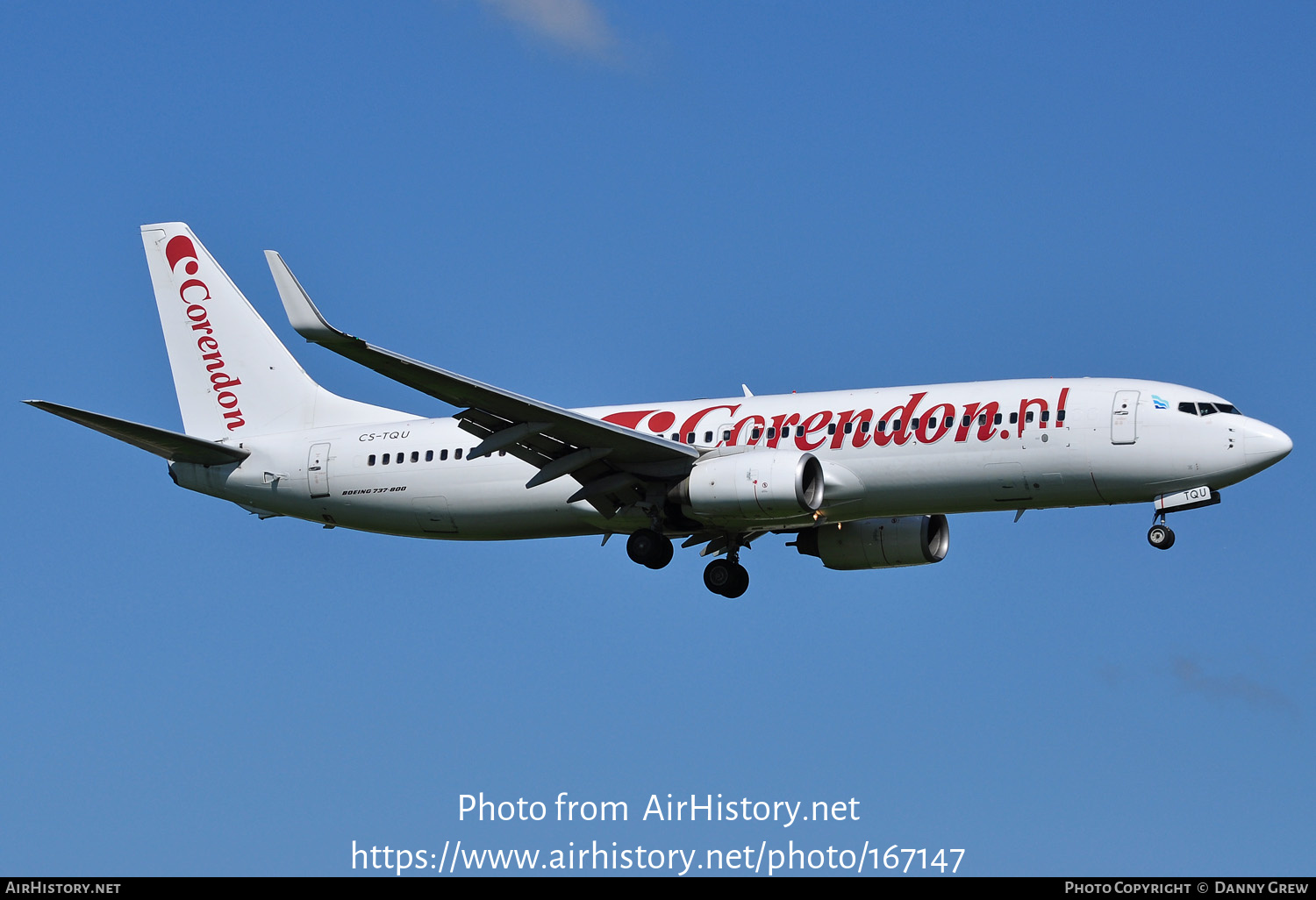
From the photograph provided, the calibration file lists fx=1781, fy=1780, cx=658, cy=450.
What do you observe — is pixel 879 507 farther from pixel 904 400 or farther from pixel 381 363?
pixel 381 363

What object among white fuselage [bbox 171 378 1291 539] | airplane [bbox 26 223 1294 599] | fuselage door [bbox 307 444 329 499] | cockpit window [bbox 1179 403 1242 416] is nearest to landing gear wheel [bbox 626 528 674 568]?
airplane [bbox 26 223 1294 599]

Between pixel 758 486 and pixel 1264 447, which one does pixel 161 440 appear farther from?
pixel 1264 447

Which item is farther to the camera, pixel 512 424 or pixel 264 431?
pixel 264 431

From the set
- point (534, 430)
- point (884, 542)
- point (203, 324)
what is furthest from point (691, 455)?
point (203, 324)

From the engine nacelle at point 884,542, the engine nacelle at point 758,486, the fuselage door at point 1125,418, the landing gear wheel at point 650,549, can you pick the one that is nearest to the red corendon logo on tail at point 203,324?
the landing gear wheel at point 650,549

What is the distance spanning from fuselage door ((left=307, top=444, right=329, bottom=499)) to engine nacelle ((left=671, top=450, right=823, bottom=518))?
390 inches

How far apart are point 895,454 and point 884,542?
525 centimetres

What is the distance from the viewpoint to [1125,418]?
122 ft

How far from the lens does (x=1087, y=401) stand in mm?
37594

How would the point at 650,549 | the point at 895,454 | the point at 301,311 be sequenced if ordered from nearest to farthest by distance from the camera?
the point at 301,311
the point at 895,454
the point at 650,549

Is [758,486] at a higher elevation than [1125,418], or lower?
lower
